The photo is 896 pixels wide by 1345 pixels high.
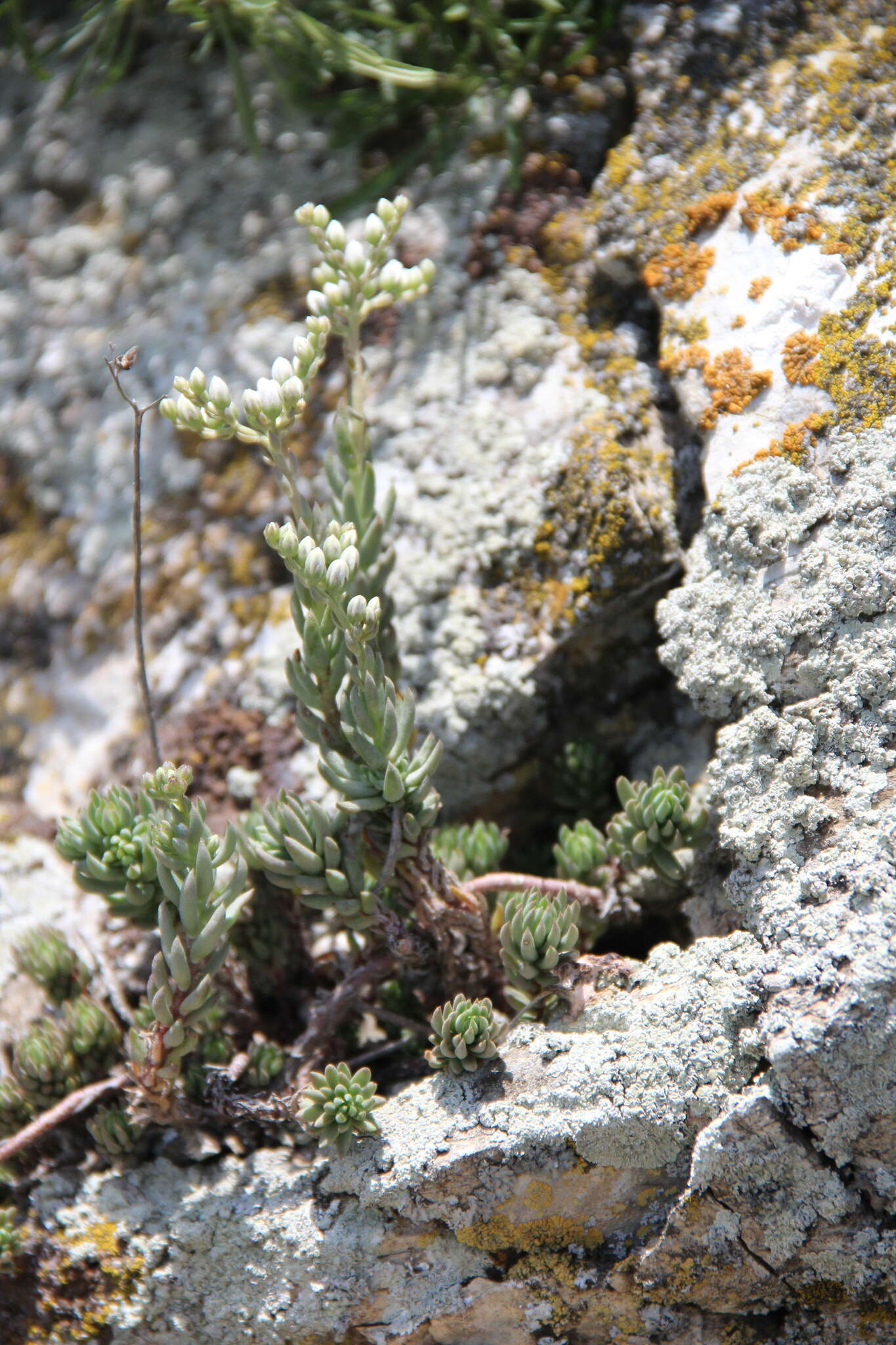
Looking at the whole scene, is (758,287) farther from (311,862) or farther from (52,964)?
(52,964)

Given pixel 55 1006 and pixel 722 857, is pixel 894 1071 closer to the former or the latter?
pixel 722 857

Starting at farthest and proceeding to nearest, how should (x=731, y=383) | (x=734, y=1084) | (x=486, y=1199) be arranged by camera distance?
(x=731, y=383) < (x=486, y=1199) < (x=734, y=1084)

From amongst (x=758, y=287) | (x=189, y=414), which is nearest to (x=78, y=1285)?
(x=189, y=414)

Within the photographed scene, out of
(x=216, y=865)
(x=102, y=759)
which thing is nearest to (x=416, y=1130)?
(x=216, y=865)

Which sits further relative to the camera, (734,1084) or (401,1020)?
(401,1020)

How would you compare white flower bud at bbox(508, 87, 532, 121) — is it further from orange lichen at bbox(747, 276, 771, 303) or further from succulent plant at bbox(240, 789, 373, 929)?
succulent plant at bbox(240, 789, 373, 929)

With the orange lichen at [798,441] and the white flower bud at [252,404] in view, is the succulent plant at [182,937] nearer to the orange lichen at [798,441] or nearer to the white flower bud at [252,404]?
the white flower bud at [252,404]

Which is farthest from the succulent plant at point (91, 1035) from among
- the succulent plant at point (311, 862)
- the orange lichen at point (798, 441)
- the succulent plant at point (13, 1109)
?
the orange lichen at point (798, 441)

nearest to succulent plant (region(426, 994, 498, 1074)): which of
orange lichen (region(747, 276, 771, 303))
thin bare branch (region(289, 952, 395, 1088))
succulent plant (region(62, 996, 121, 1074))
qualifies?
thin bare branch (region(289, 952, 395, 1088))
